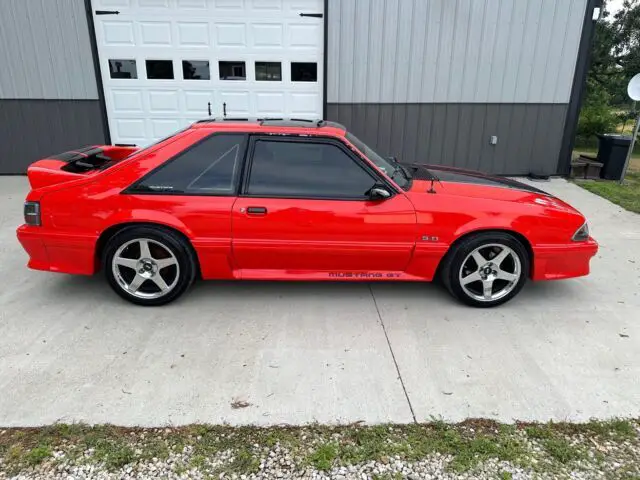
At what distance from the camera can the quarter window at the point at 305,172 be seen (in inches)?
134

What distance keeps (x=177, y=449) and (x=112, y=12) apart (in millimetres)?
7610

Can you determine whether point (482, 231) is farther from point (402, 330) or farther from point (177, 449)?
point (177, 449)

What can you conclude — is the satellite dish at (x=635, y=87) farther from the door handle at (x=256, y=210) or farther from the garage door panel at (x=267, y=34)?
the door handle at (x=256, y=210)

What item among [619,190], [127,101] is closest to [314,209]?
[127,101]

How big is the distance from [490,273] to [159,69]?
Result: 6.63 meters

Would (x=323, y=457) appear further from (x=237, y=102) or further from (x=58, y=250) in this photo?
(x=237, y=102)

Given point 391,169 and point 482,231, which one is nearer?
point 482,231

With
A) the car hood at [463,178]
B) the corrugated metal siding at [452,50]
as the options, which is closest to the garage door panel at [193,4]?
the corrugated metal siding at [452,50]

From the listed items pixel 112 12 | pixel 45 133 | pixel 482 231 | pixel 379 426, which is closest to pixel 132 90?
pixel 112 12

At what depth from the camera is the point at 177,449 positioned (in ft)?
7.32

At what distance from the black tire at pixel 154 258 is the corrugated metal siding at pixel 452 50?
207 inches

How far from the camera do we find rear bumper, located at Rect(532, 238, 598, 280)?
11.5 ft

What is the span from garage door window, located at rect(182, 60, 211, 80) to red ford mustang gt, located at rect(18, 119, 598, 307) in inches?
183

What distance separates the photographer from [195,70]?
764cm
